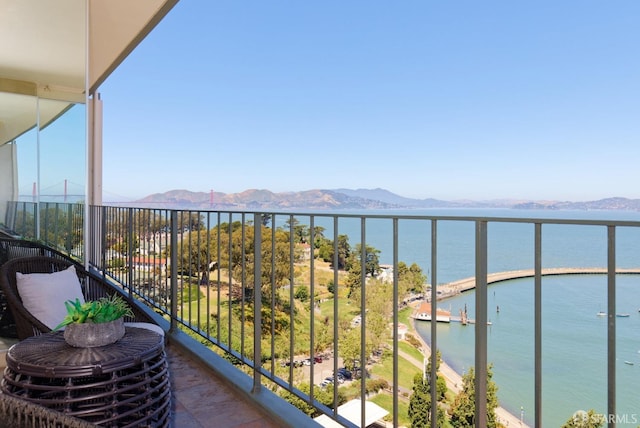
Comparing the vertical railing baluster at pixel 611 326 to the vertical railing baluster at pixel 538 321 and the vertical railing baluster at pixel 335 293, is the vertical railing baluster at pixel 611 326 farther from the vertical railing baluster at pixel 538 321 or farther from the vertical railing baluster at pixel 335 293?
the vertical railing baluster at pixel 335 293

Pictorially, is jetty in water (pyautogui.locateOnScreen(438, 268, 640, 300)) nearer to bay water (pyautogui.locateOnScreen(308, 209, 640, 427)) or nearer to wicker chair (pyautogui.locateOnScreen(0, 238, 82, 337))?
bay water (pyautogui.locateOnScreen(308, 209, 640, 427))

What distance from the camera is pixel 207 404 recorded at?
7.18 feet

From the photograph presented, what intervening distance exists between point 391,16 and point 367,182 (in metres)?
13.5

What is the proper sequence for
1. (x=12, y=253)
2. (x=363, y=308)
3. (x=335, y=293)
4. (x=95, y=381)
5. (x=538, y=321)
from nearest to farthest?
(x=538, y=321)
(x=95, y=381)
(x=363, y=308)
(x=335, y=293)
(x=12, y=253)

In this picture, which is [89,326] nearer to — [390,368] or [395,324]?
[395,324]

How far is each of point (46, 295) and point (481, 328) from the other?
7.67 feet

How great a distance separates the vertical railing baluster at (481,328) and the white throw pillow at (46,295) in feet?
7.05

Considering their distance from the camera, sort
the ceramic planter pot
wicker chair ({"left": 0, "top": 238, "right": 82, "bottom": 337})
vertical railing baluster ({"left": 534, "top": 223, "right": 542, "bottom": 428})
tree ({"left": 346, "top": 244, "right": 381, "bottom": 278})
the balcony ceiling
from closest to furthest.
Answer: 1. vertical railing baluster ({"left": 534, "top": 223, "right": 542, "bottom": 428})
2. the ceramic planter pot
3. tree ({"left": 346, "top": 244, "right": 381, "bottom": 278})
4. wicker chair ({"left": 0, "top": 238, "right": 82, "bottom": 337})
5. the balcony ceiling

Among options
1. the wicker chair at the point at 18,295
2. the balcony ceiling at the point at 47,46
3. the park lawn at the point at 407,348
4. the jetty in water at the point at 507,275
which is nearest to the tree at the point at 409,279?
the jetty in water at the point at 507,275

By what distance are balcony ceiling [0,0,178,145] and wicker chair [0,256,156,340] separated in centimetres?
111

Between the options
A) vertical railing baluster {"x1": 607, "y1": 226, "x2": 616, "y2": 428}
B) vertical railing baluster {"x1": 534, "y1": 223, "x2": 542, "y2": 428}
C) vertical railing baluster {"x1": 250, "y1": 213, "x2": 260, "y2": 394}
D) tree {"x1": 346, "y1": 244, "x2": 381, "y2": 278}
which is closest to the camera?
vertical railing baluster {"x1": 607, "y1": 226, "x2": 616, "y2": 428}

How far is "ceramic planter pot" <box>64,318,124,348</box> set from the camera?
1.41m

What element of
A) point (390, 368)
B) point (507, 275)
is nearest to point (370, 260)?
point (507, 275)

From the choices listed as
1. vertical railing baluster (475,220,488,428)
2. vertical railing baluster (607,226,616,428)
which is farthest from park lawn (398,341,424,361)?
vertical railing baluster (607,226,616,428)
